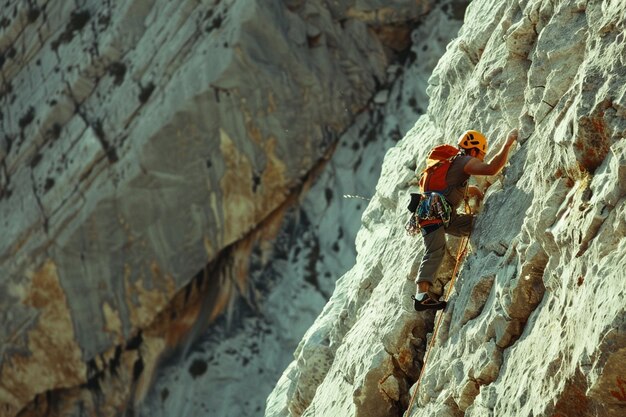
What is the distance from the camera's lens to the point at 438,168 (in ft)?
34.7

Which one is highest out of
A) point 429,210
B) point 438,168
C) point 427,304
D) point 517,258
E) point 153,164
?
point 153,164

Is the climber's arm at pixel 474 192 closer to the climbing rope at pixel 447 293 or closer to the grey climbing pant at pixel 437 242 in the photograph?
the climbing rope at pixel 447 293

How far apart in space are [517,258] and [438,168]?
167 cm

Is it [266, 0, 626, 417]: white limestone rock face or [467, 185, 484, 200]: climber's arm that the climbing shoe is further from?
[467, 185, 484, 200]: climber's arm

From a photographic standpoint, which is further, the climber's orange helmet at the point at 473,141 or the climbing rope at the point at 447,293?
the climber's orange helmet at the point at 473,141

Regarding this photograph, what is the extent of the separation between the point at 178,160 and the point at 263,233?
2.13 metres

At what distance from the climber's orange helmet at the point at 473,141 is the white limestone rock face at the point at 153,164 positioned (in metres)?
11.7

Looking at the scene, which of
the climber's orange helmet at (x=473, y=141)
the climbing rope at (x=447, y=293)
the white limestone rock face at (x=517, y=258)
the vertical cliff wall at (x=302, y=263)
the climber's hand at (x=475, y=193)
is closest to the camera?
the white limestone rock face at (x=517, y=258)

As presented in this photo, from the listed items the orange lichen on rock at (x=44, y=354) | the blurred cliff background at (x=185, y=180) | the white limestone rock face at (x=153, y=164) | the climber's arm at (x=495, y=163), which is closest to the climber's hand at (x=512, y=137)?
the climber's arm at (x=495, y=163)

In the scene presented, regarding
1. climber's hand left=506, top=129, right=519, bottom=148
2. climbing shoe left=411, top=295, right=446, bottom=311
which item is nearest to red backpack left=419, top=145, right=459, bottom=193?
climber's hand left=506, top=129, right=519, bottom=148

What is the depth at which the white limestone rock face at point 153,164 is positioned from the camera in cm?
2209

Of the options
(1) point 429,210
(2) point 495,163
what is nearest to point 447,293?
(1) point 429,210

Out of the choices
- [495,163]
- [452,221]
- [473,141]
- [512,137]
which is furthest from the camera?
[473,141]

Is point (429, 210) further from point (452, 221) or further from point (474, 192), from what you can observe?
point (474, 192)
